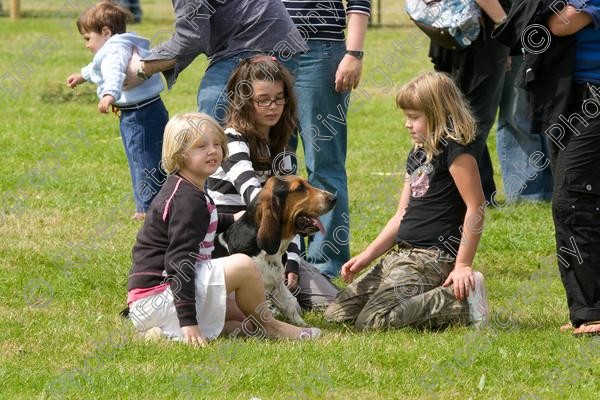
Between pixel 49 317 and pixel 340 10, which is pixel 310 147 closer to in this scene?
pixel 340 10

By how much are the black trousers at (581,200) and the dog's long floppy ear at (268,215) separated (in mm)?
1339

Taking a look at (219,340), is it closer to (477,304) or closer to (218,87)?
(477,304)

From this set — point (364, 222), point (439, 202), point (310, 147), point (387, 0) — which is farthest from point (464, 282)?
point (387, 0)

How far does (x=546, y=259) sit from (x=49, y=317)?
3.25 metres

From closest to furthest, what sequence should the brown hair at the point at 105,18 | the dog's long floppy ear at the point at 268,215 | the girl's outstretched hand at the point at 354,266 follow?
the dog's long floppy ear at the point at 268,215
the girl's outstretched hand at the point at 354,266
the brown hair at the point at 105,18

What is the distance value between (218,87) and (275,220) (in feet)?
3.16

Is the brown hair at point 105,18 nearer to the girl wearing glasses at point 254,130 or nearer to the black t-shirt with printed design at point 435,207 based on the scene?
the girl wearing glasses at point 254,130

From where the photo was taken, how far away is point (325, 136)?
22.7 ft

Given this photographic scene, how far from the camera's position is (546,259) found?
758 cm

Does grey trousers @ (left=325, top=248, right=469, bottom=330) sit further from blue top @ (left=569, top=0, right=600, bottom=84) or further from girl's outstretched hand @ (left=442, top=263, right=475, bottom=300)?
blue top @ (left=569, top=0, right=600, bottom=84)

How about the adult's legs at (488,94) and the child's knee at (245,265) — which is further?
the adult's legs at (488,94)

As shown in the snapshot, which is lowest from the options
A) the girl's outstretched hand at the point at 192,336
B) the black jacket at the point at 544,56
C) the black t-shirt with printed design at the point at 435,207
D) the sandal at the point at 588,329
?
the girl's outstretched hand at the point at 192,336

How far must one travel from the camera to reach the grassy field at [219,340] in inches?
194

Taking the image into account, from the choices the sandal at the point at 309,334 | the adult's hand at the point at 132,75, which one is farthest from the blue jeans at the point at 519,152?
the sandal at the point at 309,334
